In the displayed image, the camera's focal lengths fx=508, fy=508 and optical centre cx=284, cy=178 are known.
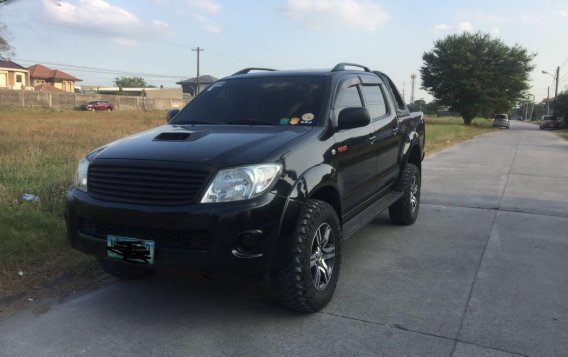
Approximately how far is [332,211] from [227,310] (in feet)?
3.50

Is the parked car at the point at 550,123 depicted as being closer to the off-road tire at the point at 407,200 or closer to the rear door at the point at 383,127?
the off-road tire at the point at 407,200

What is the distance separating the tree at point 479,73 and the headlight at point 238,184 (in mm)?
42992

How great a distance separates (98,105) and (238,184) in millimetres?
57332

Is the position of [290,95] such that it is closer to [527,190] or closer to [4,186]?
[4,186]

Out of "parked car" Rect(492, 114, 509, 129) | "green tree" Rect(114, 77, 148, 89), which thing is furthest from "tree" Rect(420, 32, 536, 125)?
"green tree" Rect(114, 77, 148, 89)

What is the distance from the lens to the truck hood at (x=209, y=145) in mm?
3326

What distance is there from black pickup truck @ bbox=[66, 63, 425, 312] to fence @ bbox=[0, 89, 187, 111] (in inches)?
1940

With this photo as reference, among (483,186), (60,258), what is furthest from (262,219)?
(483,186)

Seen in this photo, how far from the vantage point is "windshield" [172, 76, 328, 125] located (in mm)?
4270

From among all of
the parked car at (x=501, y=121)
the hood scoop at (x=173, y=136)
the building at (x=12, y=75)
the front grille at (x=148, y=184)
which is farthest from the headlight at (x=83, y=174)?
the building at (x=12, y=75)

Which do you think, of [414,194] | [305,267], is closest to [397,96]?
[414,194]

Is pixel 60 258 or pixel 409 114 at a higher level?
pixel 409 114

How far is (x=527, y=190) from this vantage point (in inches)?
350

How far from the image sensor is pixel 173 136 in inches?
152
